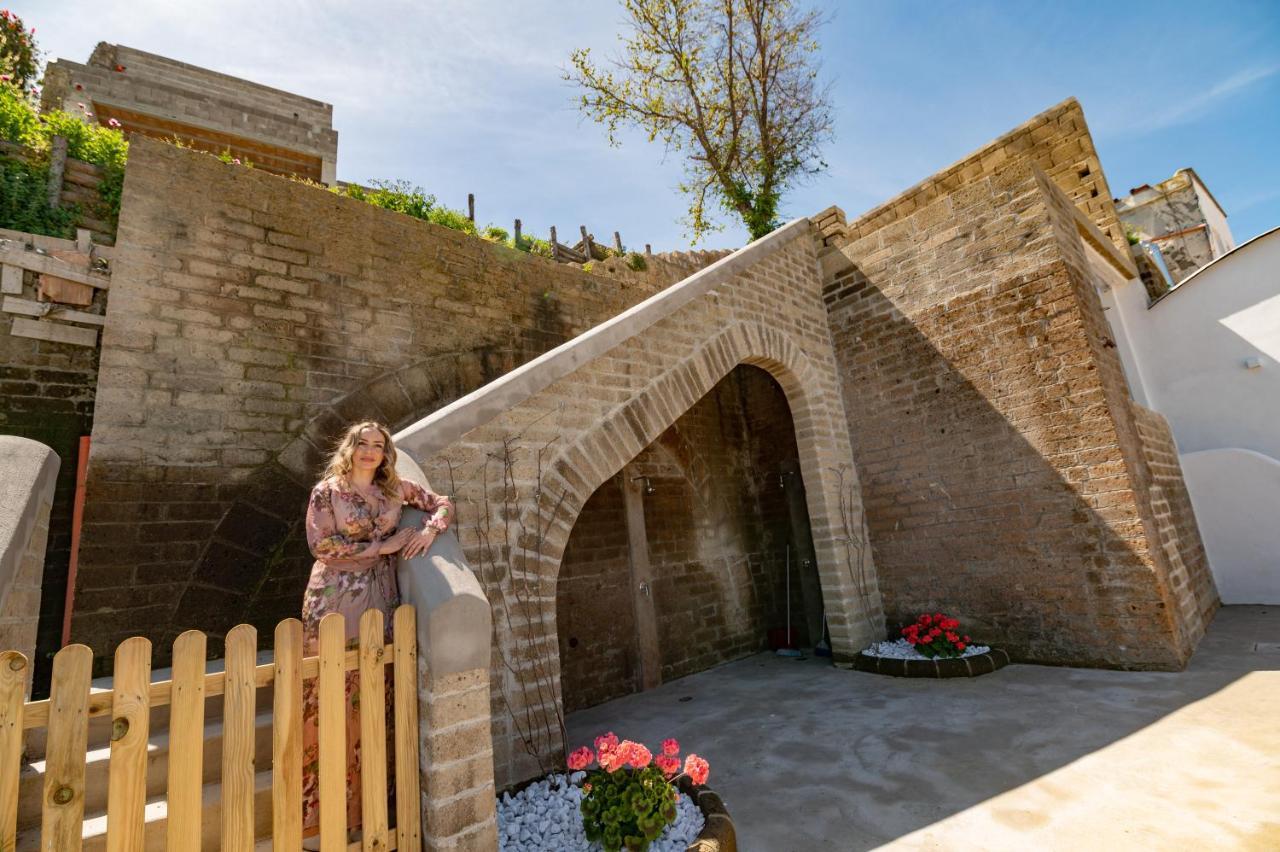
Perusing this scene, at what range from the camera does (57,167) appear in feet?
16.8

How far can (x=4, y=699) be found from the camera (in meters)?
1.67

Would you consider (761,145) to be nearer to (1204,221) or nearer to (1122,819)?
(1204,221)

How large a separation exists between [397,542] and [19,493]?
74.8 inches

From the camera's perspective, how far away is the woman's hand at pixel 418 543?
8.77ft

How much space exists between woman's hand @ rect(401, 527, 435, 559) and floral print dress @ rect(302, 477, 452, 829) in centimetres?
5

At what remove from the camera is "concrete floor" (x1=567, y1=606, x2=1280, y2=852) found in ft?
9.03

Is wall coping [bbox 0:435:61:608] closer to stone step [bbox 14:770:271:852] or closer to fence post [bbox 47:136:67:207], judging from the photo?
stone step [bbox 14:770:271:852]

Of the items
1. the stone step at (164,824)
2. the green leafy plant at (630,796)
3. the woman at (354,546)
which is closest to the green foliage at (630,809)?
the green leafy plant at (630,796)

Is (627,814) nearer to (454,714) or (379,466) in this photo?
(454,714)

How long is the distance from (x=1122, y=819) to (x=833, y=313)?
616 cm

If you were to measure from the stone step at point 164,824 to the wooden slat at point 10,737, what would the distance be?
38cm

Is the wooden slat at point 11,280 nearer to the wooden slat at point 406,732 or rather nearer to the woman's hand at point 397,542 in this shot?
the woman's hand at point 397,542

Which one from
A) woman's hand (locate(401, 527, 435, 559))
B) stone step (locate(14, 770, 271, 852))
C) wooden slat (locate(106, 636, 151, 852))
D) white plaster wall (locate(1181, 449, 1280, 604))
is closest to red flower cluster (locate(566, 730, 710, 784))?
woman's hand (locate(401, 527, 435, 559))

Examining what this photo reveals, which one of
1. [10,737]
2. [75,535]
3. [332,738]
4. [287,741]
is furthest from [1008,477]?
[75,535]
